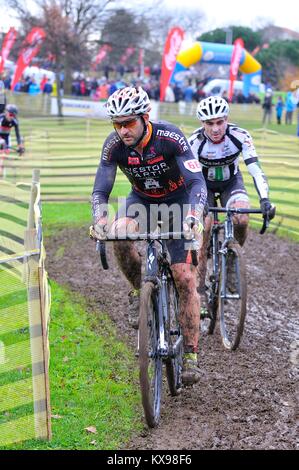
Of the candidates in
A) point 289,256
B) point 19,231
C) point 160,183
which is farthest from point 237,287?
point 289,256

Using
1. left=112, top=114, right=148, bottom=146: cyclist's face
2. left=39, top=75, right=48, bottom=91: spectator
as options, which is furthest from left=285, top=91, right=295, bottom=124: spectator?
left=112, top=114, right=148, bottom=146: cyclist's face

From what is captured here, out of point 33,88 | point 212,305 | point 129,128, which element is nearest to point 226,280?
point 212,305

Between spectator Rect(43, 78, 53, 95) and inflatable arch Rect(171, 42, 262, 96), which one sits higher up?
inflatable arch Rect(171, 42, 262, 96)

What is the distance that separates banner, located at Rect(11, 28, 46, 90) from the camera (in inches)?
1398

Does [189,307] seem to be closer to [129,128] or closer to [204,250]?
[129,128]

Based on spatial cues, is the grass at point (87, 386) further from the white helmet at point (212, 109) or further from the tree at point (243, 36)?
the tree at point (243, 36)

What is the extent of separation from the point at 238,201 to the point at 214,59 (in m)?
36.8

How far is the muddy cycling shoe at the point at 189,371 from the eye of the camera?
527 cm

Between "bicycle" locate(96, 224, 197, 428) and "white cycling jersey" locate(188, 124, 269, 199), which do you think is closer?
"bicycle" locate(96, 224, 197, 428)

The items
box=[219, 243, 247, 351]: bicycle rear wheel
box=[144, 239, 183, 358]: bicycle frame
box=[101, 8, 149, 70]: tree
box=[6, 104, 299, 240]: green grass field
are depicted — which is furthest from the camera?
box=[101, 8, 149, 70]: tree

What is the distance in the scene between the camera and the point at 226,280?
22.4 feet

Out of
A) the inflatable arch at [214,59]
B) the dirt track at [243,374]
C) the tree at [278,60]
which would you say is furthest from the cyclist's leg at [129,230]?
the tree at [278,60]

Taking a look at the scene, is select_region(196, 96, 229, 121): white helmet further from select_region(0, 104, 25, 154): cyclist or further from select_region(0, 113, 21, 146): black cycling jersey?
select_region(0, 113, 21, 146): black cycling jersey
